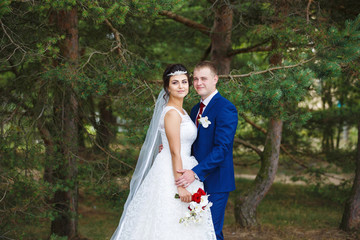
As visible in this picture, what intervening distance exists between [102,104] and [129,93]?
16.6ft

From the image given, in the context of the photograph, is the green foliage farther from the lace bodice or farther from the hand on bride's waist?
the hand on bride's waist

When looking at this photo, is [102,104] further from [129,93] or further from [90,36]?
[129,93]

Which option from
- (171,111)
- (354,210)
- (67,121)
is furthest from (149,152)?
(354,210)

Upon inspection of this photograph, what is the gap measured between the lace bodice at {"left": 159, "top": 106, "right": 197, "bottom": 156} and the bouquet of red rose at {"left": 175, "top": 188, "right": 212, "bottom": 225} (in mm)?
437

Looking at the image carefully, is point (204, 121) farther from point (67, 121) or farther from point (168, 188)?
point (67, 121)

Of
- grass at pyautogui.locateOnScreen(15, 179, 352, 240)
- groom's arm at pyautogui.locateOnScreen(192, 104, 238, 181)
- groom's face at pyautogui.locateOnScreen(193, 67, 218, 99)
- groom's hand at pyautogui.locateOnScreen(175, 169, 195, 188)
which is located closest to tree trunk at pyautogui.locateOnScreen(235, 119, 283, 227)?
grass at pyautogui.locateOnScreen(15, 179, 352, 240)

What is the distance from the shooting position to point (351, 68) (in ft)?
18.1

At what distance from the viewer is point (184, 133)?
3.65 m

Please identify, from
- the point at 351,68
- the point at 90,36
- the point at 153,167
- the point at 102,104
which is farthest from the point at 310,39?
the point at 102,104

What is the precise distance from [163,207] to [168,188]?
171 mm

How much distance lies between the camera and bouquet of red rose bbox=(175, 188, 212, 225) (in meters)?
3.42

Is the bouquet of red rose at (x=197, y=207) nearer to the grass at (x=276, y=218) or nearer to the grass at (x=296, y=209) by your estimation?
the grass at (x=276, y=218)

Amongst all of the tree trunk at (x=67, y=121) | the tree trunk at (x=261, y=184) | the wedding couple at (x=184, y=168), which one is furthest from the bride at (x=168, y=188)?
the tree trunk at (x=261, y=184)

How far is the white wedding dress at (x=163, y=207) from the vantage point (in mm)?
3562
